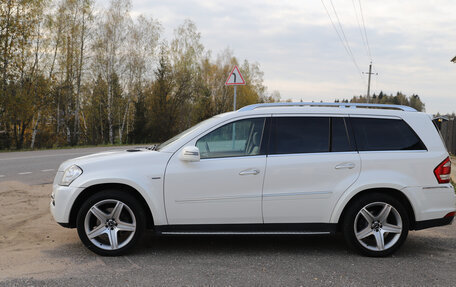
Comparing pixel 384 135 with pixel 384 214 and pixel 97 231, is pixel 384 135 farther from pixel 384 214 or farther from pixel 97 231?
pixel 97 231

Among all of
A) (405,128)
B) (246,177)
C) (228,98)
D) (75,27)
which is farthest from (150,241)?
(228,98)


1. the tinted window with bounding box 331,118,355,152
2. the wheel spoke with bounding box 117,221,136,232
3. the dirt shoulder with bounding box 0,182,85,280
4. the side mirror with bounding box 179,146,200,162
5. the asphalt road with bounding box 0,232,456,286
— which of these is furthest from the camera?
the tinted window with bounding box 331,118,355,152

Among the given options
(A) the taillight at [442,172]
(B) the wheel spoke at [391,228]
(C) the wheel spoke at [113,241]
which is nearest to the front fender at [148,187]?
(C) the wheel spoke at [113,241]

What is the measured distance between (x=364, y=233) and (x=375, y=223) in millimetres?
168

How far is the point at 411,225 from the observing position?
200 inches

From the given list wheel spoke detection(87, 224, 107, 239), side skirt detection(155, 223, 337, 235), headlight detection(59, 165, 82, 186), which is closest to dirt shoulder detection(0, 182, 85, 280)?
wheel spoke detection(87, 224, 107, 239)

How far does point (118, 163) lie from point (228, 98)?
64.1 metres

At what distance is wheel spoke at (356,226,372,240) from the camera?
4.93 meters

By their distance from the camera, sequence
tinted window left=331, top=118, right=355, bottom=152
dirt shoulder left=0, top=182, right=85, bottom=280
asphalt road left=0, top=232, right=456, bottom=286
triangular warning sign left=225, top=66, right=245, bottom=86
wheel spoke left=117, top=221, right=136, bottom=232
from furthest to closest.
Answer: triangular warning sign left=225, top=66, right=245, bottom=86
tinted window left=331, top=118, right=355, bottom=152
wheel spoke left=117, top=221, right=136, bottom=232
dirt shoulder left=0, top=182, right=85, bottom=280
asphalt road left=0, top=232, right=456, bottom=286

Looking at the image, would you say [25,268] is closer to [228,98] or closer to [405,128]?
[405,128]

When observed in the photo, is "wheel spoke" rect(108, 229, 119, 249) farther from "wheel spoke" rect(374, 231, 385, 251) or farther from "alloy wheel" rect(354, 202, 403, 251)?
"wheel spoke" rect(374, 231, 385, 251)

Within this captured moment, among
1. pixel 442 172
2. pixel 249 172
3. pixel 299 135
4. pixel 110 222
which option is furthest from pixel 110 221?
pixel 442 172

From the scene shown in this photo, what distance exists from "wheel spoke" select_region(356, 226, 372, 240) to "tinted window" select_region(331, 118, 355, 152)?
3.03 ft

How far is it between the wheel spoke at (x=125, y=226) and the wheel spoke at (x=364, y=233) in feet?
8.24
